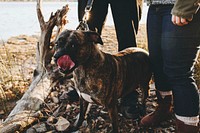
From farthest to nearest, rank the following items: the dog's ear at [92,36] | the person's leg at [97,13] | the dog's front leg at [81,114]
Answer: the person's leg at [97,13], the dog's front leg at [81,114], the dog's ear at [92,36]

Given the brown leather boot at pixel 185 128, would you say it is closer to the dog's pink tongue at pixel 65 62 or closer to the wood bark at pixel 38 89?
the dog's pink tongue at pixel 65 62

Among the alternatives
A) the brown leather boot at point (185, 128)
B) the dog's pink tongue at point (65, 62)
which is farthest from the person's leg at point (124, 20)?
the brown leather boot at point (185, 128)

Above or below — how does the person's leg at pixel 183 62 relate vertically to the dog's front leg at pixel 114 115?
above

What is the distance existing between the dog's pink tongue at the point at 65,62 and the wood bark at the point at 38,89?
90 centimetres

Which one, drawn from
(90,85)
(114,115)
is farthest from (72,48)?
(114,115)

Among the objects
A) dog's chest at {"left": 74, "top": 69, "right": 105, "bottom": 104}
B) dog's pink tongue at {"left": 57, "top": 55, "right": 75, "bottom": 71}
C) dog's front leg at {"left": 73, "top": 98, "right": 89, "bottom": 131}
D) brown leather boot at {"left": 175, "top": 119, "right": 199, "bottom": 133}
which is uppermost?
dog's pink tongue at {"left": 57, "top": 55, "right": 75, "bottom": 71}

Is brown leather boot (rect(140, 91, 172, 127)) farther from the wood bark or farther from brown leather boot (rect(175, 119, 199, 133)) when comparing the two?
the wood bark

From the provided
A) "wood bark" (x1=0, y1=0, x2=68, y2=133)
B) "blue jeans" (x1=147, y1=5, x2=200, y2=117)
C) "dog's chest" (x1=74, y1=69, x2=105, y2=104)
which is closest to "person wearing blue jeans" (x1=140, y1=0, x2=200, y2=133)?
"blue jeans" (x1=147, y1=5, x2=200, y2=117)

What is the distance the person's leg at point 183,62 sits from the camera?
1971mm

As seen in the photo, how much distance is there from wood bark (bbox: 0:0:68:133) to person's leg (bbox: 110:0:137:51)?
1.05m

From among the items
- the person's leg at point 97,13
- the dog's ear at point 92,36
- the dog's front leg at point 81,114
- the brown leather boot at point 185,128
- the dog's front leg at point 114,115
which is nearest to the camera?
the brown leather boot at point 185,128

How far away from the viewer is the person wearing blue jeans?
1.89 m

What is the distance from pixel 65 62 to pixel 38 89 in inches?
49.0

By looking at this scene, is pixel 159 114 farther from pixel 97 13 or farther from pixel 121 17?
pixel 97 13
